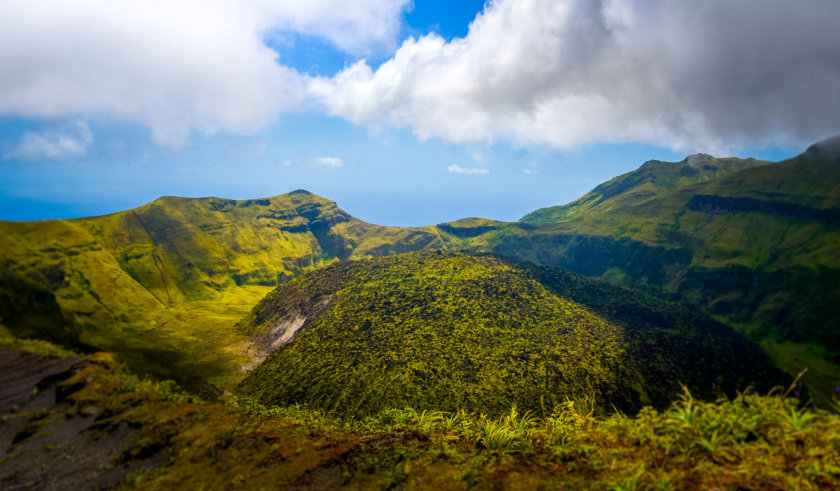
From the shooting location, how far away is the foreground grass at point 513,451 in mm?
7172

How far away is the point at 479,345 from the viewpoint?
79.8 m

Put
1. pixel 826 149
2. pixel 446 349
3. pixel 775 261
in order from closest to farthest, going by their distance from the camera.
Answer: pixel 446 349
pixel 775 261
pixel 826 149

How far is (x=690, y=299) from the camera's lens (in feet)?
522

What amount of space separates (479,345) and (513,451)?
239 feet

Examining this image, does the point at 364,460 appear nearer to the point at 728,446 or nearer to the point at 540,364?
the point at 728,446

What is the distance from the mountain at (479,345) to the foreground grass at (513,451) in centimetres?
4486

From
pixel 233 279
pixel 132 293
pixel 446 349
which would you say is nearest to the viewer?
pixel 446 349

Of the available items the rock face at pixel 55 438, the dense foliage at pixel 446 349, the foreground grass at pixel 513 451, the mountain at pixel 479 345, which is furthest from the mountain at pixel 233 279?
the foreground grass at pixel 513 451

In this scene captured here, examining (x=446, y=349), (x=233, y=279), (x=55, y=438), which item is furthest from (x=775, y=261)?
(x=233, y=279)

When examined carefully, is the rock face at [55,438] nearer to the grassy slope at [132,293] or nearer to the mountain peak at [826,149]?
the grassy slope at [132,293]

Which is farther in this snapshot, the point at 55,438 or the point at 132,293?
the point at 132,293

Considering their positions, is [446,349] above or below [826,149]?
below

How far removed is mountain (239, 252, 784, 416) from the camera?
6588 cm

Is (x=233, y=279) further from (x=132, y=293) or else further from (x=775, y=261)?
(x=775, y=261)
